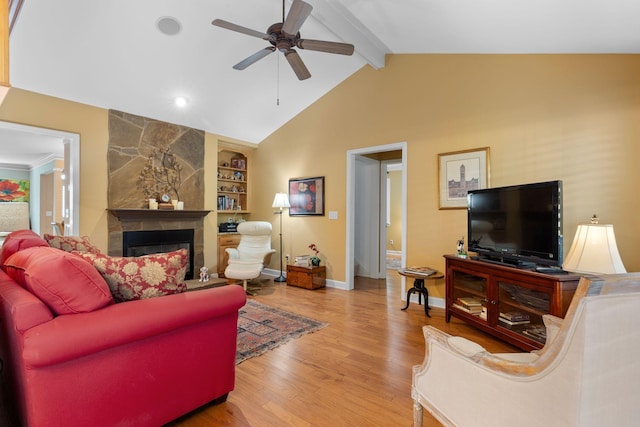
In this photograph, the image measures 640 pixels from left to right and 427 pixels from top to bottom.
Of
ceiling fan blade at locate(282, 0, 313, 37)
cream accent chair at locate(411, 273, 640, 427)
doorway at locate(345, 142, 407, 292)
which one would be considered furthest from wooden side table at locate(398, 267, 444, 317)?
ceiling fan blade at locate(282, 0, 313, 37)

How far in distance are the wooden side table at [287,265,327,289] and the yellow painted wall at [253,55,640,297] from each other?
214mm

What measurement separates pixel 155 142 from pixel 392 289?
424 centimetres

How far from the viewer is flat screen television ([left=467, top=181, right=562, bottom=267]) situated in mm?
2370

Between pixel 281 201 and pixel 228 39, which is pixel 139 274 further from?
pixel 281 201

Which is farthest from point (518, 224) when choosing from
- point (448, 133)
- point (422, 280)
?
point (448, 133)

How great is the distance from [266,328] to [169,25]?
333 cm

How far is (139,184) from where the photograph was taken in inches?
177

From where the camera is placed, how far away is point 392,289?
4.71m

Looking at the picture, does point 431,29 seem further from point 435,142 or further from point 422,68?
point 435,142

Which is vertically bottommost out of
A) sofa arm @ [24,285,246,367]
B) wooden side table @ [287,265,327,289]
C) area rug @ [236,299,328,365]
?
area rug @ [236,299,328,365]

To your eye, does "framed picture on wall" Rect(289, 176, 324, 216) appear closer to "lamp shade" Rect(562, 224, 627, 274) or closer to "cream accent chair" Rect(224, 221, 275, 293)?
"cream accent chair" Rect(224, 221, 275, 293)

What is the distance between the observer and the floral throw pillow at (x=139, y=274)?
1531 mm

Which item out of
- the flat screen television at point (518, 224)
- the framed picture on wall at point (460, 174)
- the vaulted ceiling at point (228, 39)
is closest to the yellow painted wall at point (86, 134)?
the vaulted ceiling at point (228, 39)

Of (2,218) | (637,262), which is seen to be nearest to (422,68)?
(637,262)
